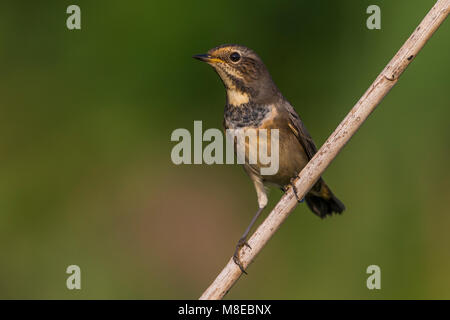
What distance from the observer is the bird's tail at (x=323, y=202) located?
17.2 feet

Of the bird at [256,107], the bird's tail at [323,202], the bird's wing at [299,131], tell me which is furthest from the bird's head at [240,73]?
the bird's tail at [323,202]

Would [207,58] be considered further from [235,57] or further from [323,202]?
[323,202]

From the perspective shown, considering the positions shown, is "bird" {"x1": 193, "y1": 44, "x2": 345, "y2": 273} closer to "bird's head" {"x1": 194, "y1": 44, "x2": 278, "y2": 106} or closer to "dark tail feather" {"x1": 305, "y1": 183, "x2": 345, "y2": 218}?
"bird's head" {"x1": 194, "y1": 44, "x2": 278, "y2": 106}

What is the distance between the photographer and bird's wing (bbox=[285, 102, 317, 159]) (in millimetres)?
4793

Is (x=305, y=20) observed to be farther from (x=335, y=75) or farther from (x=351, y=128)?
(x=351, y=128)

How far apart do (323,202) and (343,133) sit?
6.47ft

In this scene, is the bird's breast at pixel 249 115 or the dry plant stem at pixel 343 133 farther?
the bird's breast at pixel 249 115

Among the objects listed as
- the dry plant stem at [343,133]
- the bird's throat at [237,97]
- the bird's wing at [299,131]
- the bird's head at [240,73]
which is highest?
the bird's head at [240,73]

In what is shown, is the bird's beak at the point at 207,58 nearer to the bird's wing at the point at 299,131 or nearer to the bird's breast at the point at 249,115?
the bird's breast at the point at 249,115

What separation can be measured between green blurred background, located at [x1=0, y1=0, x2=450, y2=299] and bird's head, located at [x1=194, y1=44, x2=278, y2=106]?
1393 mm

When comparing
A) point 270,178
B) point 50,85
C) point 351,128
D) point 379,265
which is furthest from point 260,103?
point 50,85

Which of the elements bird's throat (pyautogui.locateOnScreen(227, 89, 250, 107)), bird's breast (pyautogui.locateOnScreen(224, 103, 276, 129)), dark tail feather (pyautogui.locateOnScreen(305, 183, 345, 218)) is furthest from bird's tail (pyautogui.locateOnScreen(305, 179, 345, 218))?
bird's throat (pyautogui.locateOnScreen(227, 89, 250, 107))

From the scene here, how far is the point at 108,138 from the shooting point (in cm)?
623

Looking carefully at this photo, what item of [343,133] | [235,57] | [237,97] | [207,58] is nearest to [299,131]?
[237,97]
